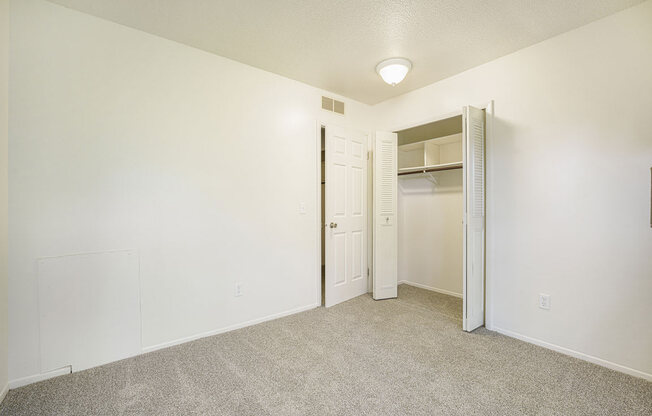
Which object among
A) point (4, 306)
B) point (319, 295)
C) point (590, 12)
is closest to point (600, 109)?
point (590, 12)

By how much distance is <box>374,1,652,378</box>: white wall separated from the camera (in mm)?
1969

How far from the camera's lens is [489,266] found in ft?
8.93

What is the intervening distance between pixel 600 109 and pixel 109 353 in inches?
160

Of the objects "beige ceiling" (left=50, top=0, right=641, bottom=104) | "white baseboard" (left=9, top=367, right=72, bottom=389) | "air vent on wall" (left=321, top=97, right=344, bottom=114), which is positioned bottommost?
"white baseboard" (left=9, top=367, right=72, bottom=389)

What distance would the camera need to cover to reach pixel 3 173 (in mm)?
1745

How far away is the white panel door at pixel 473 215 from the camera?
2.59 metres

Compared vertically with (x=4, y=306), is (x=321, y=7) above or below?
above

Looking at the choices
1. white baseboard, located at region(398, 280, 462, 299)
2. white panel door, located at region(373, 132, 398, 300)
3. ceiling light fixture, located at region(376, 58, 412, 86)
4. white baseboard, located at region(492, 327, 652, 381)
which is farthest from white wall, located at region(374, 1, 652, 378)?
white panel door, located at region(373, 132, 398, 300)

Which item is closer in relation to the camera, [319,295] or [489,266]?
[489,266]

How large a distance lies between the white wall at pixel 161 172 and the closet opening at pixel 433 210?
153cm

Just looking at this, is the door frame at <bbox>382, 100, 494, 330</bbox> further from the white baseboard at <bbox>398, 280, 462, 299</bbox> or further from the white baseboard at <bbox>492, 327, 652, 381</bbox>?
the white baseboard at <bbox>398, 280, 462, 299</bbox>

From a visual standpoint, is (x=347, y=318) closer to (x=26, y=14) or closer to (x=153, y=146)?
(x=153, y=146)

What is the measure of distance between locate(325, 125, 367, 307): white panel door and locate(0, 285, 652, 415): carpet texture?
882 mm

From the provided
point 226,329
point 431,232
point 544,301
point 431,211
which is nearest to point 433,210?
point 431,211
